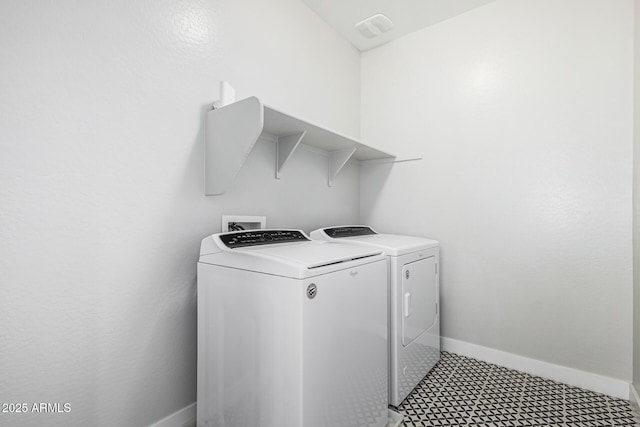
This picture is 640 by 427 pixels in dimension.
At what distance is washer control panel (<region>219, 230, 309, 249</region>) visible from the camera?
4.86 feet

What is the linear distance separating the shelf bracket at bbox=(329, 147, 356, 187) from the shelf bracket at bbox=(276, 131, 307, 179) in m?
0.58

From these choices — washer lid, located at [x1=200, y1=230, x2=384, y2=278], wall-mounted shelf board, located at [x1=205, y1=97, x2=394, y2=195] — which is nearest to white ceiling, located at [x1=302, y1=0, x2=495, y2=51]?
wall-mounted shelf board, located at [x1=205, y1=97, x2=394, y2=195]

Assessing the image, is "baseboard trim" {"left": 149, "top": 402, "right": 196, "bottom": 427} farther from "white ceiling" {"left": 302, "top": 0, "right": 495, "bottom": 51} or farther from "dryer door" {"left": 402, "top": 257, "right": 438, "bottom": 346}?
"white ceiling" {"left": 302, "top": 0, "right": 495, "bottom": 51}

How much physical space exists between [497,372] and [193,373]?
2.03 metres

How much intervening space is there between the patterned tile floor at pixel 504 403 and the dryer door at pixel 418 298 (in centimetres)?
36

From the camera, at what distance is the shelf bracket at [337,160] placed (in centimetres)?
245

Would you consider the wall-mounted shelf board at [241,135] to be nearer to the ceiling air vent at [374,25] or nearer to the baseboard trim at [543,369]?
the ceiling air vent at [374,25]

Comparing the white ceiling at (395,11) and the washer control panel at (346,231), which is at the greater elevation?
the white ceiling at (395,11)

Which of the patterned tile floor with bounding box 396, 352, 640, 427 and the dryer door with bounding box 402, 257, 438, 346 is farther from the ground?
the dryer door with bounding box 402, 257, 438, 346

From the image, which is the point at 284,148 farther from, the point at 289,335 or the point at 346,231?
the point at 289,335

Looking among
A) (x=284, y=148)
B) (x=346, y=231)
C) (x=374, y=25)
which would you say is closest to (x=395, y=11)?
(x=374, y=25)

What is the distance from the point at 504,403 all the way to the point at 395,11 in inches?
112

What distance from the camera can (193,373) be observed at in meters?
1.63

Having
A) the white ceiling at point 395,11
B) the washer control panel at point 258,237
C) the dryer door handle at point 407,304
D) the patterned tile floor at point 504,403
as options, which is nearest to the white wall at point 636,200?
the patterned tile floor at point 504,403
